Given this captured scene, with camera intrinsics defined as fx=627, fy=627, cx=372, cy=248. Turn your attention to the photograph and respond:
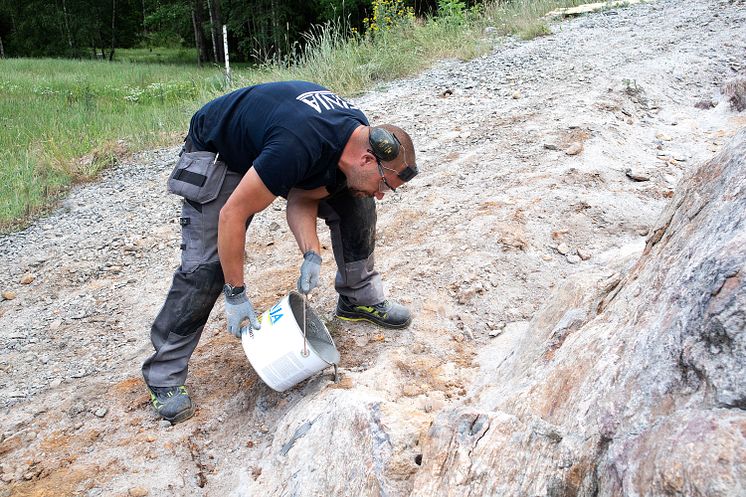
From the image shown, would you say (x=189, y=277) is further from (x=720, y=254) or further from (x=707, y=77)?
(x=707, y=77)

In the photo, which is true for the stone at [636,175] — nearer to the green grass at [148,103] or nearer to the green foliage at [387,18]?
the green grass at [148,103]

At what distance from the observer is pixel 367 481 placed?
5.96 ft

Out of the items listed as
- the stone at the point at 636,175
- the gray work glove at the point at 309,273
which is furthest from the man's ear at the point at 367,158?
the stone at the point at 636,175

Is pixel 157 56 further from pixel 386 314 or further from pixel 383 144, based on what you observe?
pixel 383 144

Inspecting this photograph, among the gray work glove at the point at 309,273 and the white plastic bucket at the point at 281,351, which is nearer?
the white plastic bucket at the point at 281,351

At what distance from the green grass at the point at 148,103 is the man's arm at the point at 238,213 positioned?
390cm

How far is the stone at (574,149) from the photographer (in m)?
4.65

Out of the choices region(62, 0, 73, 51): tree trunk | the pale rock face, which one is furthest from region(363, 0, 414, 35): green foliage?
region(62, 0, 73, 51): tree trunk

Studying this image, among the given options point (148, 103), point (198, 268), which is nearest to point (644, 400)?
point (198, 268)

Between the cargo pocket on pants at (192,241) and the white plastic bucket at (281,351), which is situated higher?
the cargo pocket on pants at (192,241)

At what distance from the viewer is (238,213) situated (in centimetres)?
237

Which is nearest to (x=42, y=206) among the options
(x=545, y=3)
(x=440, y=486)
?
(x=440, y=486)

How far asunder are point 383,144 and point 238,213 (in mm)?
622

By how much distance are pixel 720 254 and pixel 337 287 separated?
207 cm
